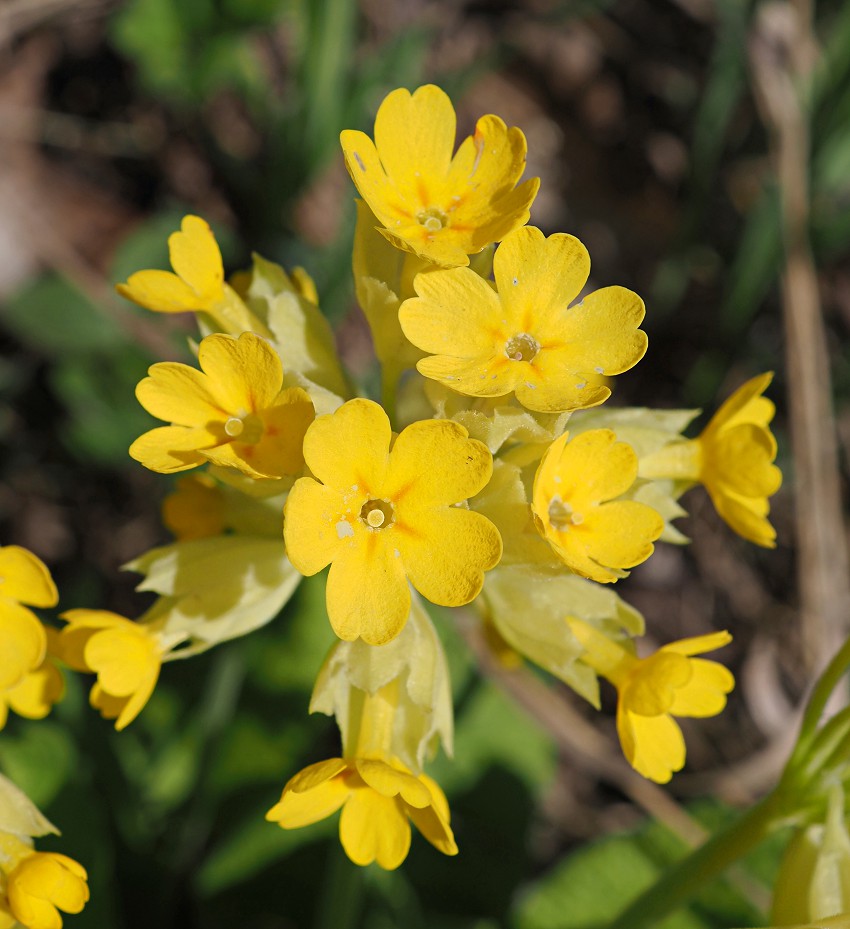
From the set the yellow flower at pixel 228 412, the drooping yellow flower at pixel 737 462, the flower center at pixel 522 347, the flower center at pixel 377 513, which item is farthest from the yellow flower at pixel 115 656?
the drooping yellow flower at pixel 737 462

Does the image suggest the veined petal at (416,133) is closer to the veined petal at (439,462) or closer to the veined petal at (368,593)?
the veined petal at (439,462)

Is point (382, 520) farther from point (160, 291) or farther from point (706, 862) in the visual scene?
point (706, 862)

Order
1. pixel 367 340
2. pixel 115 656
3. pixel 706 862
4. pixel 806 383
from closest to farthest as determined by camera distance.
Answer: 1. pixel 115 656
2. pixel 706 862
3. pixel 806 383
4. pixel 367 340

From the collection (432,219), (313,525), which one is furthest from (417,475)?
(432,219)

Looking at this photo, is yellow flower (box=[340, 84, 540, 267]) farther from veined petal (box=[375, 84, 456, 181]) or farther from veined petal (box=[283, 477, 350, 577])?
veined petal (box=[283, 477, 350, 577])

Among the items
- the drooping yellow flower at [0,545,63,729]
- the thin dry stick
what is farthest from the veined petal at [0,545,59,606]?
the thin dry stick

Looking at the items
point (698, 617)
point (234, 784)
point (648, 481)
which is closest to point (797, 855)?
point (648, 481)

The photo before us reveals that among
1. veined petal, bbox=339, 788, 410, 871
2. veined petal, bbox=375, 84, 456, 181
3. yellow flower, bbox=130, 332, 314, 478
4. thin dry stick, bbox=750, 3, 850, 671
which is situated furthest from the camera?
thin dry stick, bbox=750, 3, 850, 671
